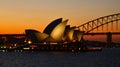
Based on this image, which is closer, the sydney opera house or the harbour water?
the harbour water

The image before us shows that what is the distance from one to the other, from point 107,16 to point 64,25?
34415 mm

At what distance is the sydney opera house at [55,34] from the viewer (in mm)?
152750

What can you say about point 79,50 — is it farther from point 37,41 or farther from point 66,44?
point 37,41

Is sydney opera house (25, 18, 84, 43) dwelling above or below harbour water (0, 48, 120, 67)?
above

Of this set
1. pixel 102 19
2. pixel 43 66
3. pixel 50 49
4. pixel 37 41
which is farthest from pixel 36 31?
pixel 43 66

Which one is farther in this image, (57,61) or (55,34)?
(55,34)

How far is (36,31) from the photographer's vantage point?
164m

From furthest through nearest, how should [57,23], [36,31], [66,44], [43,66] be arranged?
[66,44], [36,31], [57,23], [43,66]

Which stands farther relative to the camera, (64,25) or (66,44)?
(66,44)

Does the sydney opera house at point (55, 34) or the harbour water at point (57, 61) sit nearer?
the harbour water at point (57, 61)

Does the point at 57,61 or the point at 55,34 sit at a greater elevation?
the point at 55,34

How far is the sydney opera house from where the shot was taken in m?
153

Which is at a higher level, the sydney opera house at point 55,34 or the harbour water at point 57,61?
the sydney opera house at point 55,34

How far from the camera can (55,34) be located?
158625mm
